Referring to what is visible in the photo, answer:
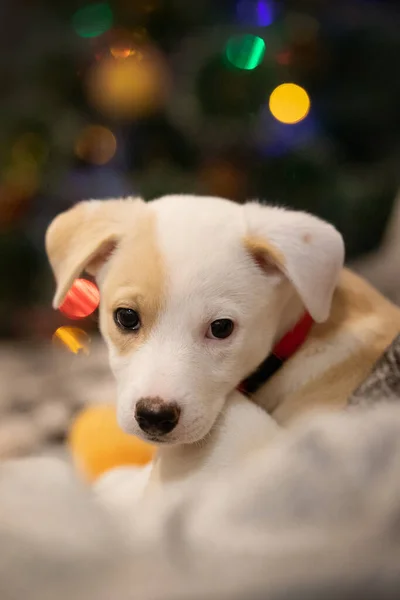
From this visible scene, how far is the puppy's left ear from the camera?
103 centimetres

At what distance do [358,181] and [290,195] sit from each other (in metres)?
0.23

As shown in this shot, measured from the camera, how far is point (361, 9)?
2.41 m

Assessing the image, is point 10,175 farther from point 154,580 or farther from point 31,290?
point 154,580

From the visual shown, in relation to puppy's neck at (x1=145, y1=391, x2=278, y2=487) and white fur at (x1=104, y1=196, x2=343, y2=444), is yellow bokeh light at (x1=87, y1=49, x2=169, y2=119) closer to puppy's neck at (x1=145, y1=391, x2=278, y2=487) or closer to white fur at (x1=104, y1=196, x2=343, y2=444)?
white fur at (x1=104, y1=196, x2=343, y2=444)

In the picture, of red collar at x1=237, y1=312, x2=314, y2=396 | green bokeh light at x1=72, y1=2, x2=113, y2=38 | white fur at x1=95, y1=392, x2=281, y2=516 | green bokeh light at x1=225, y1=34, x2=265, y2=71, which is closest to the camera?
white fur at x1=95, y1=392, x2=281, y2=516

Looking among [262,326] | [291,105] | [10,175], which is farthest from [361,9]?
[262,326]

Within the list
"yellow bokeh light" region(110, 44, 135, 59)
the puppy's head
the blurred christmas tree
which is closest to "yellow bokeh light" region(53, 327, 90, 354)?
the blurred christmas tree

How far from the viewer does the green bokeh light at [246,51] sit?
6.31 feet

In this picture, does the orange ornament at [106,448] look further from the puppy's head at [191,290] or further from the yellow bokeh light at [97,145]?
the yellow bokeh light at [97,145]

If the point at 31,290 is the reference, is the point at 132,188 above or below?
above

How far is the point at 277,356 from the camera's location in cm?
114

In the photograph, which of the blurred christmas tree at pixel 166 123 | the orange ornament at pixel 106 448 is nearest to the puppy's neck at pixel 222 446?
the orange ornament at pixel 106 448

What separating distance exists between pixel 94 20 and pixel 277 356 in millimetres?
1418

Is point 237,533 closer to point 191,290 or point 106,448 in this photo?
point 191,290
